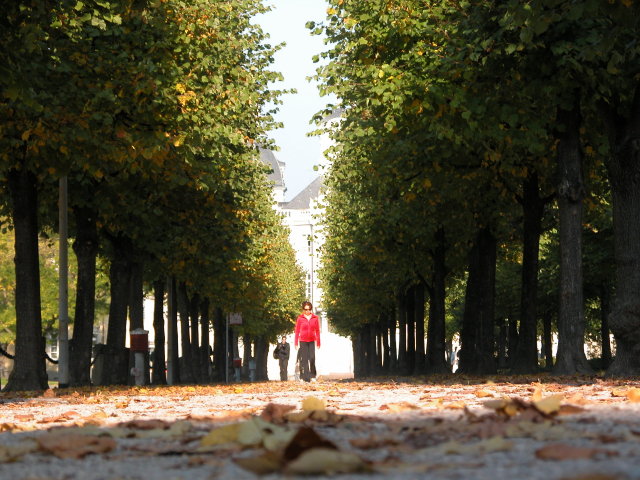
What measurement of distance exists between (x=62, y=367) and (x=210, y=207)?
7.24 meters

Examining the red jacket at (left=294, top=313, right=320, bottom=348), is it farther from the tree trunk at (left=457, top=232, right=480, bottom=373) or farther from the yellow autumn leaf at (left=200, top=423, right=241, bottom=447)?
the yellow autumn leaf at (left=200, top=423, right=241, bottom=447)

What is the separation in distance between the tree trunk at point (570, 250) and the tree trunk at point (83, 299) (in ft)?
38.4

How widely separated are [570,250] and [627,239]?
7.65ft

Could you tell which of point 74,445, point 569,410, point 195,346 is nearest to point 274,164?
point 195,346

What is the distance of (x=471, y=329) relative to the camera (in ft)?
103

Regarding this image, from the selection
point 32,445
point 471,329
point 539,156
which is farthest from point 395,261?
point 32,445

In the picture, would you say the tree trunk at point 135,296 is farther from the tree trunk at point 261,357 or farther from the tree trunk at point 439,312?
the tree trunk at point 261,357

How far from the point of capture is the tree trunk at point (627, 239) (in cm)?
1675

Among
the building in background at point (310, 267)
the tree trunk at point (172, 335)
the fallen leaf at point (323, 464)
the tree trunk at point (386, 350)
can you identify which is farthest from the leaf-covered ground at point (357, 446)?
the building in background at point (310, 267)

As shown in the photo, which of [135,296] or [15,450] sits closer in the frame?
[15,450]

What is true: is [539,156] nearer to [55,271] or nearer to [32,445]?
[32,445]

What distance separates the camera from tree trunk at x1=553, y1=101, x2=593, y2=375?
19.3m

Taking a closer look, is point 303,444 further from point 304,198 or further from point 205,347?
point 304,198

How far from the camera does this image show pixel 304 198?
178 meters
